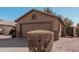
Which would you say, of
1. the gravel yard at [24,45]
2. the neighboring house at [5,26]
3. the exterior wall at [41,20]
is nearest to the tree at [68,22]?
the exterior wall at [41,20]

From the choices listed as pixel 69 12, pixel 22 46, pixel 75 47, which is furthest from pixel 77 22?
pixel 22 46

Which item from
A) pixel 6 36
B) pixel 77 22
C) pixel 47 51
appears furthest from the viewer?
pixel 6 36

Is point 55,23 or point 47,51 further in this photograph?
point 55,23

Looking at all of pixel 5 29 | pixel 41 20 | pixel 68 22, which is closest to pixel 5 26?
pixel 5 29

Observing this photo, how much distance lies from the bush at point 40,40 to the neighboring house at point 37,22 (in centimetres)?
96

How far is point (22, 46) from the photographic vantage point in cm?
888

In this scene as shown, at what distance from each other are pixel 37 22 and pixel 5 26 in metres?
1.61

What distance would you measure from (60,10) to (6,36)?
3086 millimetres

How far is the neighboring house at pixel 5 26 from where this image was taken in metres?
8.65

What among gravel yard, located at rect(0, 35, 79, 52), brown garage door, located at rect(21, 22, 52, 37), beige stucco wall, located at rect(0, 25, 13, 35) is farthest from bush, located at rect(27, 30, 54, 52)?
beige stucco wall, located at rect(0, 25, 13, 35)

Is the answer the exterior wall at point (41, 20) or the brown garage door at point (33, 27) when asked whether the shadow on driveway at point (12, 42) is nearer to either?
the brown garage door at point (33, 27)

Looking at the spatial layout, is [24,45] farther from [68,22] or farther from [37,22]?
[68,22]
